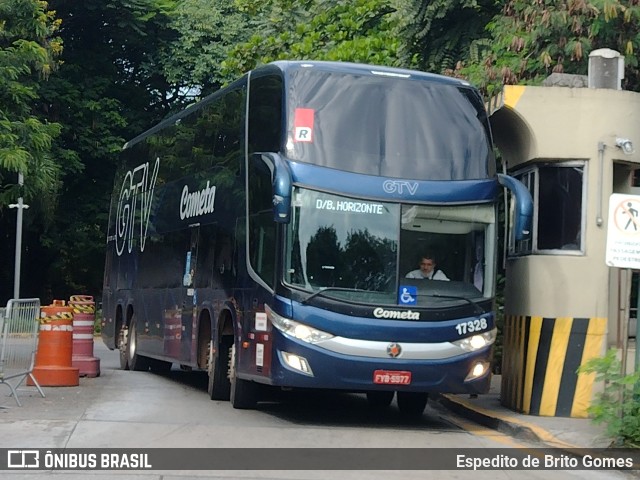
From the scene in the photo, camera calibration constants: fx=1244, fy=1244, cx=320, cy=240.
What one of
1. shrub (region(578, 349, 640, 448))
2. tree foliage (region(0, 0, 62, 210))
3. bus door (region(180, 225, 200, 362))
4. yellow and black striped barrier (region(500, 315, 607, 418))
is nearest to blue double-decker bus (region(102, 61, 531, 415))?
yellow and black striped barrier (region(500, 315, 607, 418))

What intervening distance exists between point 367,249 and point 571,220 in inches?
114

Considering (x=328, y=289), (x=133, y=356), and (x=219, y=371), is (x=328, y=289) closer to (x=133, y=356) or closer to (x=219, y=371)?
(x=219, y=371)

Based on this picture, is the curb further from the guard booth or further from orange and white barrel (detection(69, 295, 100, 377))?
orange and white barrel (detection(69, 295, 100, 377))

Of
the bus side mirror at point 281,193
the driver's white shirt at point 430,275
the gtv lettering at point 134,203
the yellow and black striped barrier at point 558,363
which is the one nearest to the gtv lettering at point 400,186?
the driver's white shirt at point 430,275

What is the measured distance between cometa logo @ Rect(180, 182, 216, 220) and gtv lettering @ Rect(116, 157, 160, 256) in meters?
2.57

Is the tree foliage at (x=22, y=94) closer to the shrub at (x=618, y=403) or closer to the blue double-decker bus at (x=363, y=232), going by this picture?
the blue double-decker bus at (x=363, y=232)

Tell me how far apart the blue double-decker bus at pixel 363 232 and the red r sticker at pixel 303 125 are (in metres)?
0.01

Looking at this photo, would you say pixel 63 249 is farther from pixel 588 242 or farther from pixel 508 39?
pixel 588 242

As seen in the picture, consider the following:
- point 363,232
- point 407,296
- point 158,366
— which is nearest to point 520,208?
point 407,296

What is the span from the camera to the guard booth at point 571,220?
14.7m

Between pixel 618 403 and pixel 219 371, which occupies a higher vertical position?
pixel 618 403

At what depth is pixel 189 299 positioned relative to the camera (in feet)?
59.2

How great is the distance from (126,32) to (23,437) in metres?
36.3

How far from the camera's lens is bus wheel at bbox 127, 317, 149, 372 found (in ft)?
74.3
